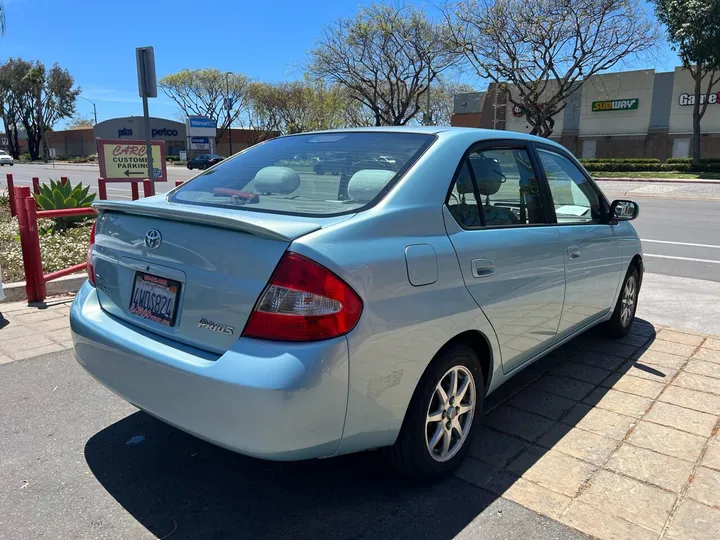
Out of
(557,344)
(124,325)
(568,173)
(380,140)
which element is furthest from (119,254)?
(568,173)

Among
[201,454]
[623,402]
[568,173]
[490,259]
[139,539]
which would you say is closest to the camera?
[139,539]

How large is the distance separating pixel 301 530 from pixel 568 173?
3.06 metres

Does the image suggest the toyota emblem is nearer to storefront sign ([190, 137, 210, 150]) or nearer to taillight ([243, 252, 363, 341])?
taillight ([243, 252, 363, 341])

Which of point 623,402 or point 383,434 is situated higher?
point 383,434

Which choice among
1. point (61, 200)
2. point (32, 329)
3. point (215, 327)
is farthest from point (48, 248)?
point (215, 327)

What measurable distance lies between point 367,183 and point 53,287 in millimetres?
4883

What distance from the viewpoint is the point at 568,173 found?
4.18 m

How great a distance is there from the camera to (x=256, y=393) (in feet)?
6.95

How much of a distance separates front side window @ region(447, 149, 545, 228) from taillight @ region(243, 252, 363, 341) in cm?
91

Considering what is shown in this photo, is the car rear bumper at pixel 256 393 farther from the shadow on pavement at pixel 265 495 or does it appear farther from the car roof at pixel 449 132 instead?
the car roof at pixel 449 132

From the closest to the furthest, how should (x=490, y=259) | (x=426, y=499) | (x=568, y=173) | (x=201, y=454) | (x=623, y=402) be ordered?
(x=426, y=499), (x=490, y=259), (x=201, y=454), (x=623, y=402), (x=568, y=173)

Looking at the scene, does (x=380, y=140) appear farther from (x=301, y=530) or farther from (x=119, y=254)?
(x=301, y=530)

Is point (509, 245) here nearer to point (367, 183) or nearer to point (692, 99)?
point (367, 183)

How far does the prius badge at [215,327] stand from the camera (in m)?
2.27
